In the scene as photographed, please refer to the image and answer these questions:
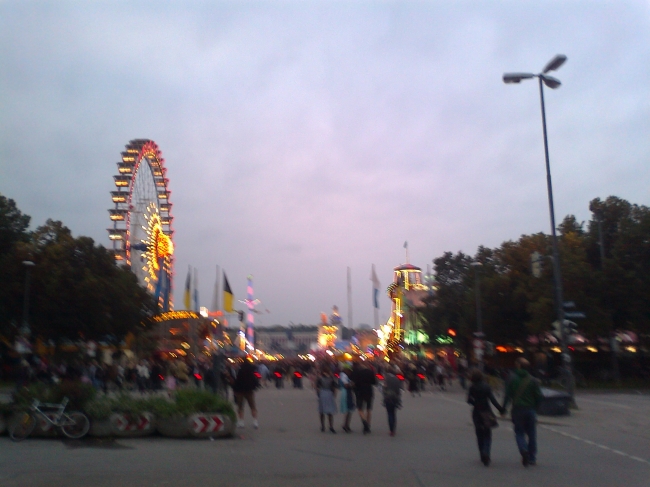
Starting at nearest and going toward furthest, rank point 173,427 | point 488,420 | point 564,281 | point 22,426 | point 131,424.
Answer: point 488,420, point 22,426, point 131,424, point 173,427, point 564,281

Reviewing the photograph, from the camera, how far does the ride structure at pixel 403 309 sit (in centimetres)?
9112

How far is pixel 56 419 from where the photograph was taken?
14.6 meters

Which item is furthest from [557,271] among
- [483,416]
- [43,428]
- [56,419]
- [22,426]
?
[22,426]

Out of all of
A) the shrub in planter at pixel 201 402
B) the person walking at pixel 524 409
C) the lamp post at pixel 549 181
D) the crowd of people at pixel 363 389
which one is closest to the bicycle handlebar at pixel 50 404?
the crowd of people at pixel 363 389

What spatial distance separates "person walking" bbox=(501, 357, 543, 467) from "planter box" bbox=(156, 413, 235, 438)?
656 cm

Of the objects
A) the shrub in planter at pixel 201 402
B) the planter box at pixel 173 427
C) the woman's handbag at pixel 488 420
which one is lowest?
the planter box at pixel 173 427

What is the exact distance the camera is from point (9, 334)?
157 feet

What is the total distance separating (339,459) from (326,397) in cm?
493

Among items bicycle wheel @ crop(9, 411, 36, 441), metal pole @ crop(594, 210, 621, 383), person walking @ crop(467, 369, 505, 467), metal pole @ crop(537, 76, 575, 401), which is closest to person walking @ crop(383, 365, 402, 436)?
person walking @ crop(467, 369, 505, 467)

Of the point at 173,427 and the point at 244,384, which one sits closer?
the point at 173,427

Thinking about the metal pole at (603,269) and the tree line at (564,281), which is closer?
the tree line at (564,281)

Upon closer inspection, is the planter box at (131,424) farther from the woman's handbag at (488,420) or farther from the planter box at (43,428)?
the woman's handbag at (488,420)

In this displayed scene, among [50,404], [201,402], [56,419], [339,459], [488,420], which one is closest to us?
[488,420]

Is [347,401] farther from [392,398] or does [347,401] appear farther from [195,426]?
[195,426]
